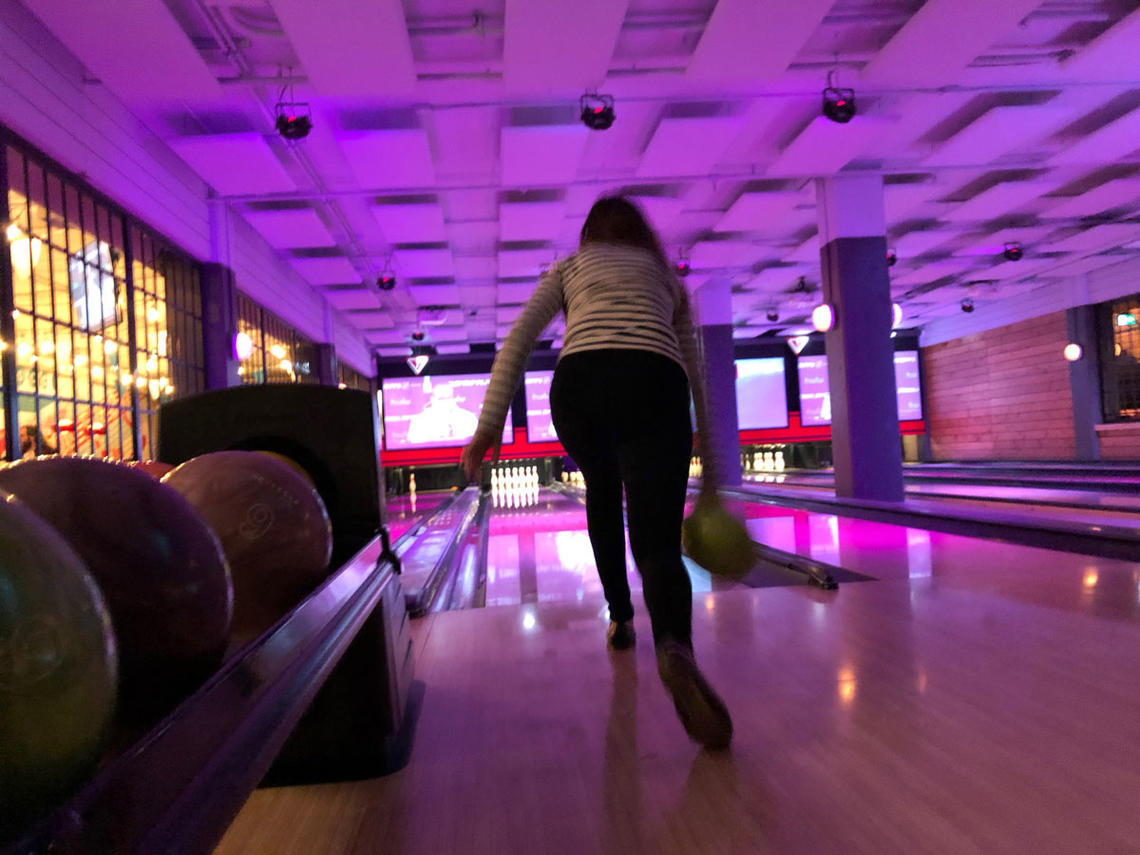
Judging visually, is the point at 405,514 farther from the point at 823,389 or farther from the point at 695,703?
the point at 823,389

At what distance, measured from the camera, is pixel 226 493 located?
4.44ft

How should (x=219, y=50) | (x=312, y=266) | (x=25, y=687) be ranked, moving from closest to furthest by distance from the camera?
(x=25, y=687), (x=219, y=50), (x=312, y=266)

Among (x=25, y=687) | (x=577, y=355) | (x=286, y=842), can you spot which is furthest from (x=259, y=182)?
(x=25, y=687)

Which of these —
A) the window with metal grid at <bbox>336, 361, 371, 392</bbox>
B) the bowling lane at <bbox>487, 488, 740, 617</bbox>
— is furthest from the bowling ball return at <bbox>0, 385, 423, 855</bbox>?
the window with metal grid at <bbox>336, 361, 371, 392</bbox>

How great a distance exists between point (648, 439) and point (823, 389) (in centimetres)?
1655

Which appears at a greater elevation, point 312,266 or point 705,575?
point 312,266

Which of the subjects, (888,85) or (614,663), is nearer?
(614,663)

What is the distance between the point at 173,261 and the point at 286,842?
6206mm

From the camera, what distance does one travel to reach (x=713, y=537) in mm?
1823

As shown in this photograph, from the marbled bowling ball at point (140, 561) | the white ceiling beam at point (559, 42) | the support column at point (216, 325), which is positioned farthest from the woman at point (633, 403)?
the support column at point (216, 325)

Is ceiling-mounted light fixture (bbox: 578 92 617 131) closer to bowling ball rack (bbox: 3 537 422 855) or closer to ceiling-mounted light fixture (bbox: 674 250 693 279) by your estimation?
bowling ball rack (bbox: 3 537 422 855)

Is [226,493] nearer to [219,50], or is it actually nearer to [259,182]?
[219,50]

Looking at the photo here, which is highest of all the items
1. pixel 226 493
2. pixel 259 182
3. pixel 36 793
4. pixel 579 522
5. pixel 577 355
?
pixel 259 182

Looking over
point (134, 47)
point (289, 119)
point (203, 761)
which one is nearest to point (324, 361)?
point (289, 119)
